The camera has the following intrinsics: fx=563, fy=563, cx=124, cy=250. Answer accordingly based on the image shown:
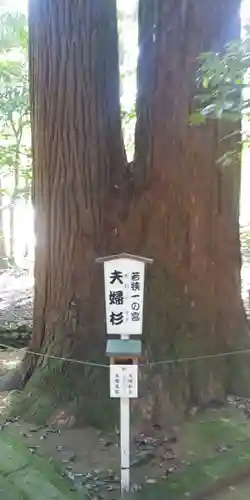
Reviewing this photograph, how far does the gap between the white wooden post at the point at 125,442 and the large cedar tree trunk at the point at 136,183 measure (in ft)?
1.76

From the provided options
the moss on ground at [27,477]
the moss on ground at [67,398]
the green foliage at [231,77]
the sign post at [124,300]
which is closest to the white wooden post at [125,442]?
the sign post at [124,300]

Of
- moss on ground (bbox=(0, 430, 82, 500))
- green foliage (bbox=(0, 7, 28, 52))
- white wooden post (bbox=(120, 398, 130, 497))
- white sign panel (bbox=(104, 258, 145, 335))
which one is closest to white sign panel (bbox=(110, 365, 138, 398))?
white wooden post (bbox=(120, 398, 130, 497))

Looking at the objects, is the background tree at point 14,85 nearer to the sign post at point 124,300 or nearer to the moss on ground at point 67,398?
the moss on ground at point 67,398

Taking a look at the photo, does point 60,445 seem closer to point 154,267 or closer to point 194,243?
point 154,267

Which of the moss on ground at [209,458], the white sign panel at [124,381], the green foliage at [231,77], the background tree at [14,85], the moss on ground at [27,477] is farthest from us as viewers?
the background tree at [14,85]

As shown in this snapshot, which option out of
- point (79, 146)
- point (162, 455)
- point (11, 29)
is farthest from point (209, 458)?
point (11, 29)

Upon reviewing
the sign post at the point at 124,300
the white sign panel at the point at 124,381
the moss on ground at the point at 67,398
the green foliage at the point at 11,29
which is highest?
the green foliage at the point at 11,29

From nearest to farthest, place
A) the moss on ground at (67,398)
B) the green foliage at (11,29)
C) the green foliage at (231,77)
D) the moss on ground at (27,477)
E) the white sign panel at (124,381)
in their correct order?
1. the green foliage at (231,77)
2. the moss on ground at (27,477)
3. the white sign panel at (124,381)
4. the moss on ground at (67,398)
5. the green foliage at (11,29)

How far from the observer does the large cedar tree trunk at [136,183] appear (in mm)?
3131

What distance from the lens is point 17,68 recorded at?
6113mm

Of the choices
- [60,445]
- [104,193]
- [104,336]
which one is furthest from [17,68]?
[60,445]

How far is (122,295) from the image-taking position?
8.32 feet

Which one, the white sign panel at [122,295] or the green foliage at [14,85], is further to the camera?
the green foliage at [14,85]

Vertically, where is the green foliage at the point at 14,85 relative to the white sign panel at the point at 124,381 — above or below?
above
